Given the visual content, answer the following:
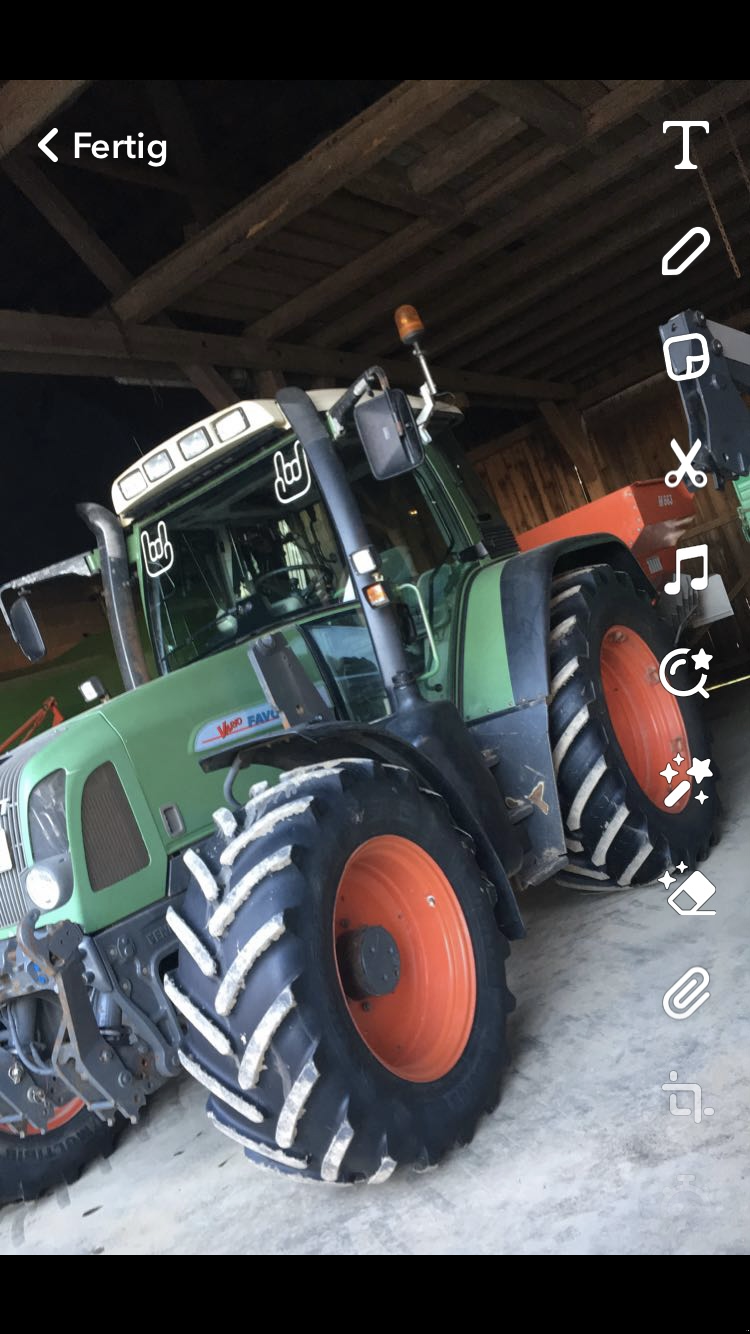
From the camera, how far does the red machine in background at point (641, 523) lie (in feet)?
20.8

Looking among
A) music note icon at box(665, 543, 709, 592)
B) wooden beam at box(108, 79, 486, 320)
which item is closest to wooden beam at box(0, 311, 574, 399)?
wooden beam at box(108, 79, 486, 320)

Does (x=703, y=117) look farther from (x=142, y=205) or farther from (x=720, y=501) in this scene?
(x=720, y=501)

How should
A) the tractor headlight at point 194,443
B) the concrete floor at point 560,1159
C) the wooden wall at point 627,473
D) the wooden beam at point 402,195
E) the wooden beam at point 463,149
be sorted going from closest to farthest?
1. the concrete floor at point 560,1159
2. the tractor headlight at point 194,443
3. the wooden beam at point 463,149
4. the wooden beam at point 402,195
5. the wooden wall at point 627,473

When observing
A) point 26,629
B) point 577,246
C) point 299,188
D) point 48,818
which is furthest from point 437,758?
point 577,246

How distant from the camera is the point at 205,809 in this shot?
3.22 meters

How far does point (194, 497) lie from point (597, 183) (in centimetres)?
390

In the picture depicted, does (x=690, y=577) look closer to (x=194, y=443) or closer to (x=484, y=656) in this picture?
(x=484, y=656)

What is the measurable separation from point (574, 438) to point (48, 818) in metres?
8.68

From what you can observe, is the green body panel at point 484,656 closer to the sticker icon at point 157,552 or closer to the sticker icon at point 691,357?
the sticker icon at point 157,552

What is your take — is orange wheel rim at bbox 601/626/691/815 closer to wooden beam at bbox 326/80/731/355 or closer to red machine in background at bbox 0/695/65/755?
wooden beam at bbox 326/80/731/355

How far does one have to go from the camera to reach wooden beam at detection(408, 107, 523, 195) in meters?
5.42

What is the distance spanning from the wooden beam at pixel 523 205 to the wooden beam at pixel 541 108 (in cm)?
14

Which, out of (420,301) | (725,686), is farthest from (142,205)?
(725,686)

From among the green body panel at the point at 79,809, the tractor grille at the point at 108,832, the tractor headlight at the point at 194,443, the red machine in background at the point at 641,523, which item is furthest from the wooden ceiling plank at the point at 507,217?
the tractor grille at the point at 108,832
